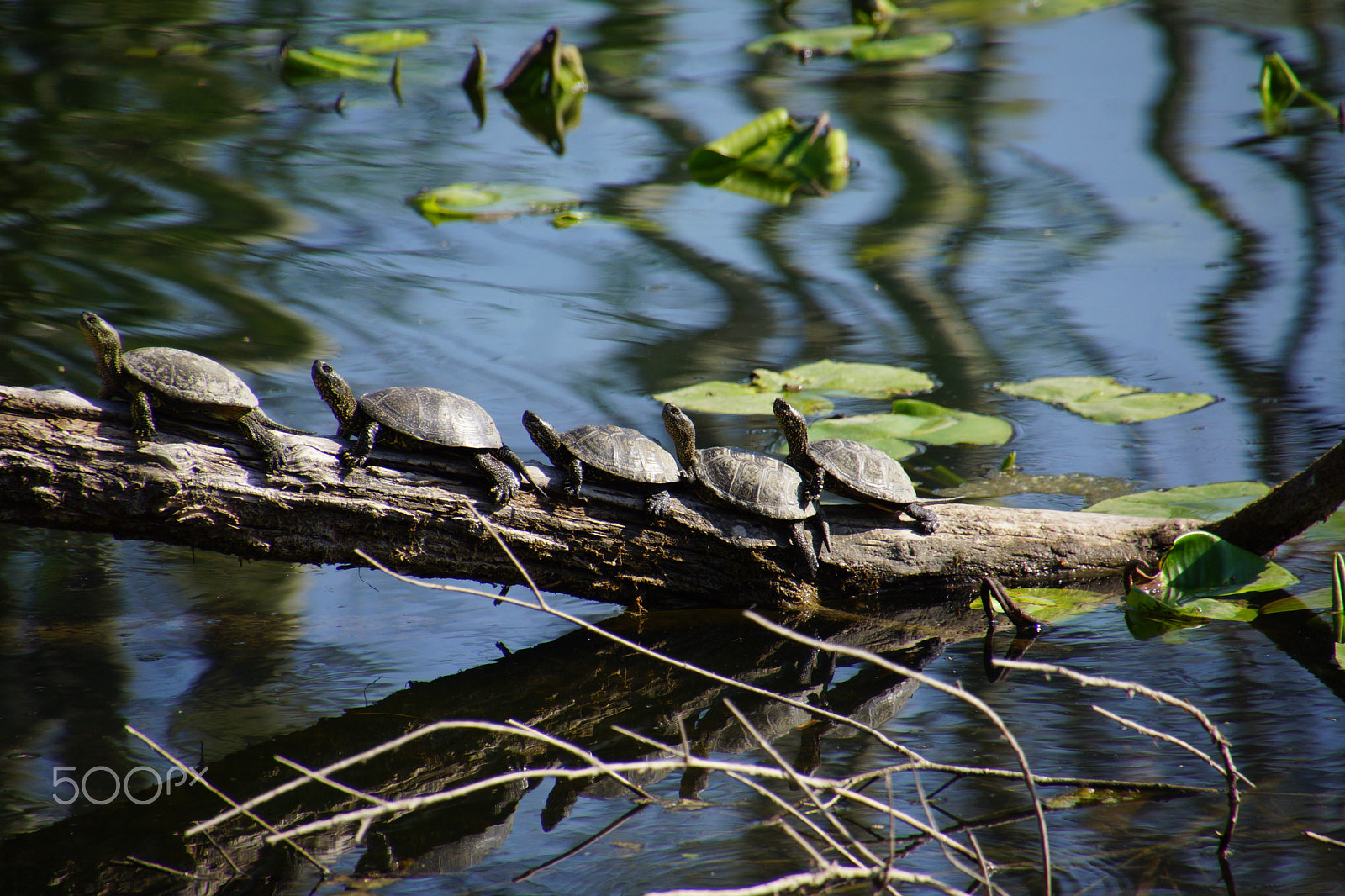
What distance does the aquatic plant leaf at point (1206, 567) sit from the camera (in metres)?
2.96

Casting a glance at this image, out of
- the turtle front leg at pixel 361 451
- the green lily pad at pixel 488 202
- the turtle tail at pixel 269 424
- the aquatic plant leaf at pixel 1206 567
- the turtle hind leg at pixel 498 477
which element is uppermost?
the green lily pad at pixel 488 202

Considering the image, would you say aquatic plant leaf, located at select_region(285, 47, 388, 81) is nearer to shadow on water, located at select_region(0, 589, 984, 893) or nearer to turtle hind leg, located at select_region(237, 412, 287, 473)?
turtle hind leg, located at select_region(237, 412, 287, 473)

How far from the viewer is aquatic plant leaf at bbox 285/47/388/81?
8695 mm

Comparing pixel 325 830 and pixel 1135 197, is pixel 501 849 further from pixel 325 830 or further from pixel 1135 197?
pixel 1135 197

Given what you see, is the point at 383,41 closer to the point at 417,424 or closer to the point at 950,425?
the point at 950,425

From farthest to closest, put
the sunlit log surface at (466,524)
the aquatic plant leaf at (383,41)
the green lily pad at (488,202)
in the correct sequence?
the aquatic plant leaf at (383,41)
the green lily pad at (488,202)
the sunlit log surface at (466,524)

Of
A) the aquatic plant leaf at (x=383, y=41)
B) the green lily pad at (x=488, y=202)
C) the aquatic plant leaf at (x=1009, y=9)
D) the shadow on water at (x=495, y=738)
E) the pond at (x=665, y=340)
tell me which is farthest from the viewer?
the aquatic plant leaf at (x=1009, y=9)

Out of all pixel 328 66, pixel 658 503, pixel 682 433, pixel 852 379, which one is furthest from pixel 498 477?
Result: pixel 328 66

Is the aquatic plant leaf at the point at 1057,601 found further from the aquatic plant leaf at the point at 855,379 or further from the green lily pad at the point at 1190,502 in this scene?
the aquatic plant leaf at the point at 855,379

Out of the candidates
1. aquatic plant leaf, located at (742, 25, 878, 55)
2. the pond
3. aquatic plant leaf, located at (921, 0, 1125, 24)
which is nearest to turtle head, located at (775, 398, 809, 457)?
the pond

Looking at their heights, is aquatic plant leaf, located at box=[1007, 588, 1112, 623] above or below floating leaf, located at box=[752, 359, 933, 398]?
below

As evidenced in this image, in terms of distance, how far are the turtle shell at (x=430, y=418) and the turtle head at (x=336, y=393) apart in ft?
0.14

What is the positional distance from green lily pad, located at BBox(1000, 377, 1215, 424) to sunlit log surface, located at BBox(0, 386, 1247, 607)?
97 centimetres

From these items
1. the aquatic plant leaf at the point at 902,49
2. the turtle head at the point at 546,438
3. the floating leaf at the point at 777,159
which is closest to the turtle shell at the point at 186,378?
the turtle head at the point at 546,438
